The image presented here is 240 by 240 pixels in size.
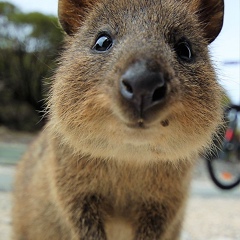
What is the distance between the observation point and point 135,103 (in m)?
1.96

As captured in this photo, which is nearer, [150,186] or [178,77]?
[178,77]

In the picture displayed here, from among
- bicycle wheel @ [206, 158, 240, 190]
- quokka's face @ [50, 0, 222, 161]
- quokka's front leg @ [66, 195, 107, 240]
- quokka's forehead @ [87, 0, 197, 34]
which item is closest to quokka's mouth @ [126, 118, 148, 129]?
quokka's face @ [50, 0, 222, 161]

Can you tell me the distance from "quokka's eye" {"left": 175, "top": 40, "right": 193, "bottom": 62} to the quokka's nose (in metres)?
0.64

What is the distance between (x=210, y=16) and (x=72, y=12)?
3.13ft

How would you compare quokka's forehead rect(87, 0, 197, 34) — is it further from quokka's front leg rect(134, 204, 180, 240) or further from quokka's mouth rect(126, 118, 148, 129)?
quokka's front leg rect(134, 204, 180, 240)

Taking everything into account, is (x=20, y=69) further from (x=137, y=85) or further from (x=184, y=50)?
(x=137, y=85)

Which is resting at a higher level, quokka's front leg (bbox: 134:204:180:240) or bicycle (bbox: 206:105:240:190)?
quokka's front leg (bbox: 134:204:180:240)

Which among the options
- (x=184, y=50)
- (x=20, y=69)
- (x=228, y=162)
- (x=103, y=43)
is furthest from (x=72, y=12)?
(x=20, y=69)

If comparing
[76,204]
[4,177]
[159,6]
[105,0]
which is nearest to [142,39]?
[159,6]

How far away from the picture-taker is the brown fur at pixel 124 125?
7.36 ft

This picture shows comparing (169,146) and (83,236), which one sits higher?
(169,146)

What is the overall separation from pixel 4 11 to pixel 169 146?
16.2 m

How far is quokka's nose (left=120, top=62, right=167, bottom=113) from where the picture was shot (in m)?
1.93

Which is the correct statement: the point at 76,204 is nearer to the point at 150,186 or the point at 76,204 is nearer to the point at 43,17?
the point at 150,186
